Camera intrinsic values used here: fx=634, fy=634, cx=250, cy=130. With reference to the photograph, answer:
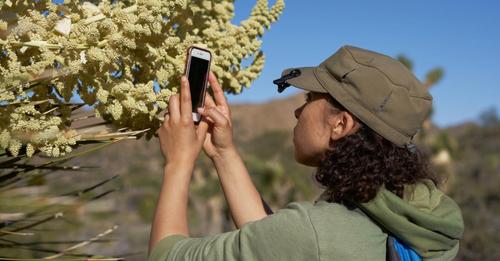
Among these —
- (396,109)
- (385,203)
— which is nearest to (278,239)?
(385,203)

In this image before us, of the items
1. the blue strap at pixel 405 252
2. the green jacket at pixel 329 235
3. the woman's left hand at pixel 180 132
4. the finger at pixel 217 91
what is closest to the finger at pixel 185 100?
the woman's left hand at pixel 180 132

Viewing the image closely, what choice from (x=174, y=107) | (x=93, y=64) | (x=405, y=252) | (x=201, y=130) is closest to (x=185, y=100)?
(x=174, y=107)

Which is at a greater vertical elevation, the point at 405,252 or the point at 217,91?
the point at 217,91

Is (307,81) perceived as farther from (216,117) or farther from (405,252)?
(405,252)

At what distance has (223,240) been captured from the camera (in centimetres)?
116

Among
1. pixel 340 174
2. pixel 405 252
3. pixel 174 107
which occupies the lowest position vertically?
pixel 405 252

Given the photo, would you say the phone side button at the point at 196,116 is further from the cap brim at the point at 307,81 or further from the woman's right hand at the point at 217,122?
the cap brim at the point at 307,81

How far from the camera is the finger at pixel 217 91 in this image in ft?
4.22

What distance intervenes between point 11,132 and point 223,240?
441 mm

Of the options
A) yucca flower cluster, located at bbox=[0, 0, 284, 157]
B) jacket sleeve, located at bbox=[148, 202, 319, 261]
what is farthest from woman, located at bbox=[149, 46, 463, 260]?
yucca flower cluster, located at bbox=[0, 0, 284, 157]

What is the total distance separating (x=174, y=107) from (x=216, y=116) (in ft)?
0.49

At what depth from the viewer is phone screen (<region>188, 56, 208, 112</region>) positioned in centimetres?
117

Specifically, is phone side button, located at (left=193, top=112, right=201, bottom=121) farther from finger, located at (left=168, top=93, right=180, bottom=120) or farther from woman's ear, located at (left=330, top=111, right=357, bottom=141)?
woman's ear, located at (left=330, top=111, right=357, bottom=141)

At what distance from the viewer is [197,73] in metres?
1.20
